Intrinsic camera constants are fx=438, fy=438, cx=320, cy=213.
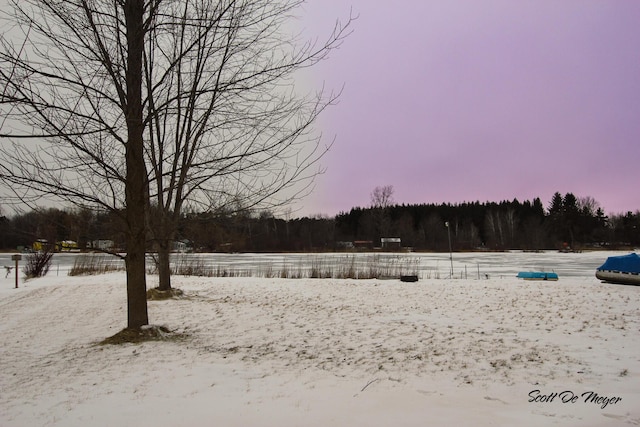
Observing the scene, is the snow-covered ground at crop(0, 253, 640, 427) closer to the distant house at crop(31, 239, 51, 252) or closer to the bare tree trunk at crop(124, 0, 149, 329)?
the bare tree trunk at crop(124, 0, 149, 329)

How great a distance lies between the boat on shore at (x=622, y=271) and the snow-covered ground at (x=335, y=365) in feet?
12.4

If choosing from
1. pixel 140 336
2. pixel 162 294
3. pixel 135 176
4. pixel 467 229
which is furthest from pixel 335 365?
pixel 467 229

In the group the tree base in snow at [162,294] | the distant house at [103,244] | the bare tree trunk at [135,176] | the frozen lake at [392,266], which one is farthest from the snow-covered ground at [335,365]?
the frozen lake at [392,266]

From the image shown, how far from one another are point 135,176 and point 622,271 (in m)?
14.6

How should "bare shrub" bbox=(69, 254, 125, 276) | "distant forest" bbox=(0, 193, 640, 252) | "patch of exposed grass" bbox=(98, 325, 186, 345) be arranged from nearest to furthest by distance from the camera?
"patch of exposed grass" bbox=(98, 325, 186, 345) → "bare shrub" bbox=(69, 254, 125, 276) → "distant forest" bbox=(0, 193, 640, 252)

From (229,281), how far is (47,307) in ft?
19.0

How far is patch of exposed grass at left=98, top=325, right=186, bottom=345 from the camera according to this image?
22.0 ft

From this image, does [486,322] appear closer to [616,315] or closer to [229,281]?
[616,315]

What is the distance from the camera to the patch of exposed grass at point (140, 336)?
671cm

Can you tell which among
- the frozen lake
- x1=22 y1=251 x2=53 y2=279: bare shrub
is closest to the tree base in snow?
the frozen lake

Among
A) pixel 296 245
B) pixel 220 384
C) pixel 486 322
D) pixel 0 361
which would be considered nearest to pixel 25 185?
pixel 0 361

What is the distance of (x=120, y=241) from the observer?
27.6ft

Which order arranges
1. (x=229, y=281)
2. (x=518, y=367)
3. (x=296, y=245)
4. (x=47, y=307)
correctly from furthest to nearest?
1. (x=296, y=245)
2. (x=229, y=281)
3. (x=47, y=307)
4. (x=518, y=367)
